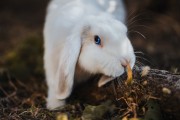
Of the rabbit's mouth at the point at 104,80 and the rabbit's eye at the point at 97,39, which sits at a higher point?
the rabbit's eye at the point at 97,39

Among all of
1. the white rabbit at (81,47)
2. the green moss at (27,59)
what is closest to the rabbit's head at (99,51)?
the white rabbit at (81,47)

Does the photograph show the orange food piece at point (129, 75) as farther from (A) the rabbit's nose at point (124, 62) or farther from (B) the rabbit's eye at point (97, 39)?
(B) the rabbit's eye at point (97, 39)

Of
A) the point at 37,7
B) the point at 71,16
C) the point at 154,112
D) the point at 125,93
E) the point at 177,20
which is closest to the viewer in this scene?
the point at 154,112

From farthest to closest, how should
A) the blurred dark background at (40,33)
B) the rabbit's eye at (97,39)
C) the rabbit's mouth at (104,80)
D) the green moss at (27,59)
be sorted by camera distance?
the blurred dark background at (40,33) < the green moss at (27,59) < the rabbit's mouth at (104,80) < the rabbit's eye at (97,39)

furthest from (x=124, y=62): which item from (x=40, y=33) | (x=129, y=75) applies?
(x=40, y=33)

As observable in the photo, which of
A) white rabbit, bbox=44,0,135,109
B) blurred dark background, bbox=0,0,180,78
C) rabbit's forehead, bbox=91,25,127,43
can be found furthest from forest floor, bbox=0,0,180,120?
rabbit's forehead, bbox=91,25,127,43

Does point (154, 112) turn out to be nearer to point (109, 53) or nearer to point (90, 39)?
point (109, 53)

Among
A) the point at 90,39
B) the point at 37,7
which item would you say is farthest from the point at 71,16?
the point at 37,7
